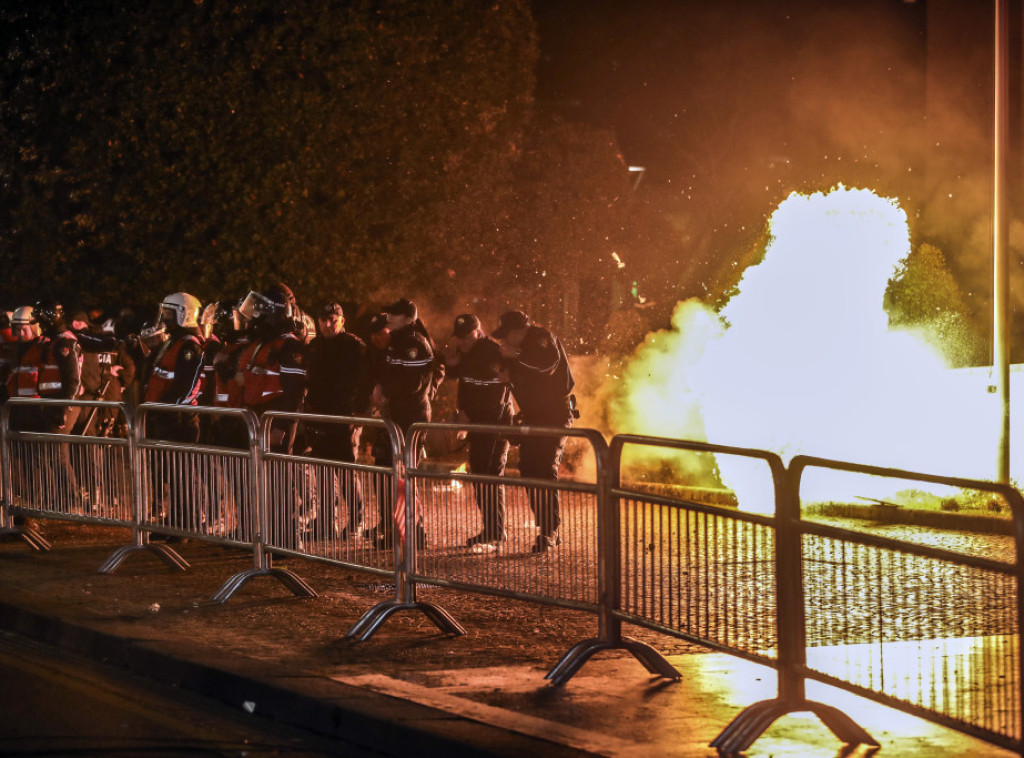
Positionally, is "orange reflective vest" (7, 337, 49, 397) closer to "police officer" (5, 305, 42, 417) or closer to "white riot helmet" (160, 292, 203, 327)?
"police officer" (5, 305, 42, 417)

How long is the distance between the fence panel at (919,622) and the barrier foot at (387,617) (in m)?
2.54

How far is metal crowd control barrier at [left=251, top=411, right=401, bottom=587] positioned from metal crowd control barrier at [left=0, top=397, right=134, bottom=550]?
1673 mm

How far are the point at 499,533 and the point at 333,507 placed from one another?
139cm

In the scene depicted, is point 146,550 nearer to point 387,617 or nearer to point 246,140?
point 387,617

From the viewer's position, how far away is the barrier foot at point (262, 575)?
364 inches

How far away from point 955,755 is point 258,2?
59.8 ft

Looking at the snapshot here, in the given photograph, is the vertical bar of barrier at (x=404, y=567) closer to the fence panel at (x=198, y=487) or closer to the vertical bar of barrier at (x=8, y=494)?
the fence panel at (x=198, y=487)

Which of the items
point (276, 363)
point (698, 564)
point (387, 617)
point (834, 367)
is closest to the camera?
point (698, 564)

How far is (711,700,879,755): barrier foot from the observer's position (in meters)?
5.88

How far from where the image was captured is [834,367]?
17.1 metres

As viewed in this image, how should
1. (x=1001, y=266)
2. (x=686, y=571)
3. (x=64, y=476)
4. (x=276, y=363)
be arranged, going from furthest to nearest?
(x=1001, y=266) → (x=276, y=363) → (x=64, y=476) → (x=686, y=571)

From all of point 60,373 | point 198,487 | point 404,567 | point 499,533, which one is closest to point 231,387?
point 60,373

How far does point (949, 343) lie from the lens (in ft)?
69.8

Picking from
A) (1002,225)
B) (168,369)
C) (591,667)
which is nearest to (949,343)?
(1002,225)
